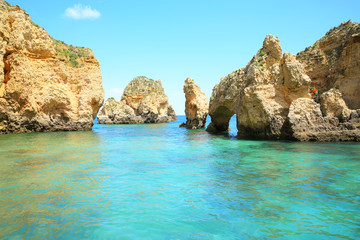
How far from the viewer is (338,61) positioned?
2178 centimetres

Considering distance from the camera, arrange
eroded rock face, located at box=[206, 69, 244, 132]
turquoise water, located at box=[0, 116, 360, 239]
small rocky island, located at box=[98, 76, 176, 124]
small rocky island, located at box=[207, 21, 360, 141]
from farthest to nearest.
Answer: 1. small rocky island, located at box=[98, 76, 176, 124]
2. eroded rock face, located at box=[206, 69, 244, 132]
3. small rocky island, located at box=[207, 21, 360, 141]
4. turquoise water, located at box=[0, 116, 360, 239]

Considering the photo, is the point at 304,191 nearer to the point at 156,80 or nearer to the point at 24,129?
the point at 24,129

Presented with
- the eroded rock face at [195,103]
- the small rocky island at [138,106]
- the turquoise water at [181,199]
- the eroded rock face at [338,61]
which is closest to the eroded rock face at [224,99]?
the eroded rock face at [195,103]

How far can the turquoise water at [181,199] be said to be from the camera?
4520 millimetres

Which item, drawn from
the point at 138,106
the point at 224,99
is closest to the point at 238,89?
the point at 224,99

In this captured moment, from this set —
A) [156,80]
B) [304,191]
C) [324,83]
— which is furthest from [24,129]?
[156,80]

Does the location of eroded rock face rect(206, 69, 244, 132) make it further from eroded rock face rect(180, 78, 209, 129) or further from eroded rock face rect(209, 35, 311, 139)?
eroded rock face rect(180, 78, 209, 129)

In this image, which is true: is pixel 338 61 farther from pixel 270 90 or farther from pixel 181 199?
pixel 181 199

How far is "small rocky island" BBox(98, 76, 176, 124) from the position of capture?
209ft

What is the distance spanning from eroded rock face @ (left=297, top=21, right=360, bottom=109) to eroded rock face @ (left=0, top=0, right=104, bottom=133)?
26.0 metres

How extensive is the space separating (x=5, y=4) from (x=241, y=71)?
23.7 m

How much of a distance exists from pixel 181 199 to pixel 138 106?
2457 inches

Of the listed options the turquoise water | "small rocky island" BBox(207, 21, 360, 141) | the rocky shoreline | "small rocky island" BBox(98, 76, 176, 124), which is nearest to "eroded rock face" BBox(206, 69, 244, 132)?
the rocky shoreline

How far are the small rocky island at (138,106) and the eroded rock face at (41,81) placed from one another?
30933 mm
